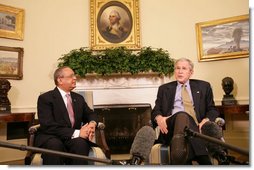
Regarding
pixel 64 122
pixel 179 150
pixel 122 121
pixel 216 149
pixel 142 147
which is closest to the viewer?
Result: pixel 142 147

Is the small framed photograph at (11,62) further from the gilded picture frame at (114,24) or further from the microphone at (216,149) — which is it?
the microphone at (216,149)

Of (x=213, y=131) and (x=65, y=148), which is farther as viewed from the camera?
(x=65, y=148)

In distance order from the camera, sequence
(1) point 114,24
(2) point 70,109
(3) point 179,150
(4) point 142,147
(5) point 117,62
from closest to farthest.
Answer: (4) point 142,147, (3) point 179,150, (2) point 70,109, (5) point 117,62, (1) point 114,24

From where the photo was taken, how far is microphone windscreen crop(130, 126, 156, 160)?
145 cm

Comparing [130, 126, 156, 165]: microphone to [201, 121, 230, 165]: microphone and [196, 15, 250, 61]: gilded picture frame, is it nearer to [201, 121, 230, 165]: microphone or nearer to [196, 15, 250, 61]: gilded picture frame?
[201, 121, 230, 165]: microphone

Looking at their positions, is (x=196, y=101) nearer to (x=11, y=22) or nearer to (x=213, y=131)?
(x=213, y=131)

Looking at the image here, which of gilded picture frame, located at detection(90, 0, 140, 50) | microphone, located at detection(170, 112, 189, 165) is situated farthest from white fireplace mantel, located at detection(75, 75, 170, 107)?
microphone, located at detection(170, 112, 189, 165)

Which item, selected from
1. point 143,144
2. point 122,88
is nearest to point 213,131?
point 143,144

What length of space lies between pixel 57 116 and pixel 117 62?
165 cm

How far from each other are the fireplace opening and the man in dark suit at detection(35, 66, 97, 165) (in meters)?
1.32

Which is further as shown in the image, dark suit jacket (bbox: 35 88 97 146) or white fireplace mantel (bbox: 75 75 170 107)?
white fireplace mantel (bbox: 75 75 170 107)

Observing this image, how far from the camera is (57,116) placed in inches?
92.1

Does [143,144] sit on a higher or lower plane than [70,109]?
lower

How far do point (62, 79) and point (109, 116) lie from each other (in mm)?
1655
